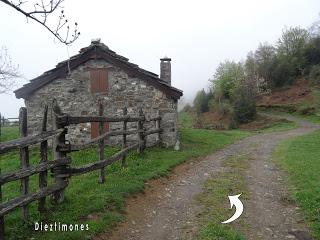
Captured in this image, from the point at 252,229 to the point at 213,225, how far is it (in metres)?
0.73

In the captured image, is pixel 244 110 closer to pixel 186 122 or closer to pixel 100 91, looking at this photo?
pixel 186 122

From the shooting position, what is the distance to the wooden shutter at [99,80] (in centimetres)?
1847

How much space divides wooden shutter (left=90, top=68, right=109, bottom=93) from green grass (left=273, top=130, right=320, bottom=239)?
8.38 metres

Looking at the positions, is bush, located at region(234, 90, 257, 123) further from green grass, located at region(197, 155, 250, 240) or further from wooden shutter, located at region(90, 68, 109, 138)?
green grass, located at region(197, 155, 250, 240)

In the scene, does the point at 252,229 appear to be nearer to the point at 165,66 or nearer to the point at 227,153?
the point at 227,153

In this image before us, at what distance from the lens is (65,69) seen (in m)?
18.5

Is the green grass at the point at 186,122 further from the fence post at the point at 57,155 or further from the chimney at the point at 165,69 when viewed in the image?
the fence post at the point at 57,155

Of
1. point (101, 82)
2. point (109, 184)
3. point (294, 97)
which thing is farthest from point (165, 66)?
point (294, 97)

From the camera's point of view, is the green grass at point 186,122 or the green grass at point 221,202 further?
the green grass at point 186,122

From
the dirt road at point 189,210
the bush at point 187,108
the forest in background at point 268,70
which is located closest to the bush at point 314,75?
the forest in background at point 268,70

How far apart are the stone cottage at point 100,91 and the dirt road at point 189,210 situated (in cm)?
572

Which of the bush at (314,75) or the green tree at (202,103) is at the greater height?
the bush at (314,75)

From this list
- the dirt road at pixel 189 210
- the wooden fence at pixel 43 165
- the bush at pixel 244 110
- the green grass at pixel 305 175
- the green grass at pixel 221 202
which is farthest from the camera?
the bush at pixel 244 110

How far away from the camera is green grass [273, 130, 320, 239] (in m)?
8.07
